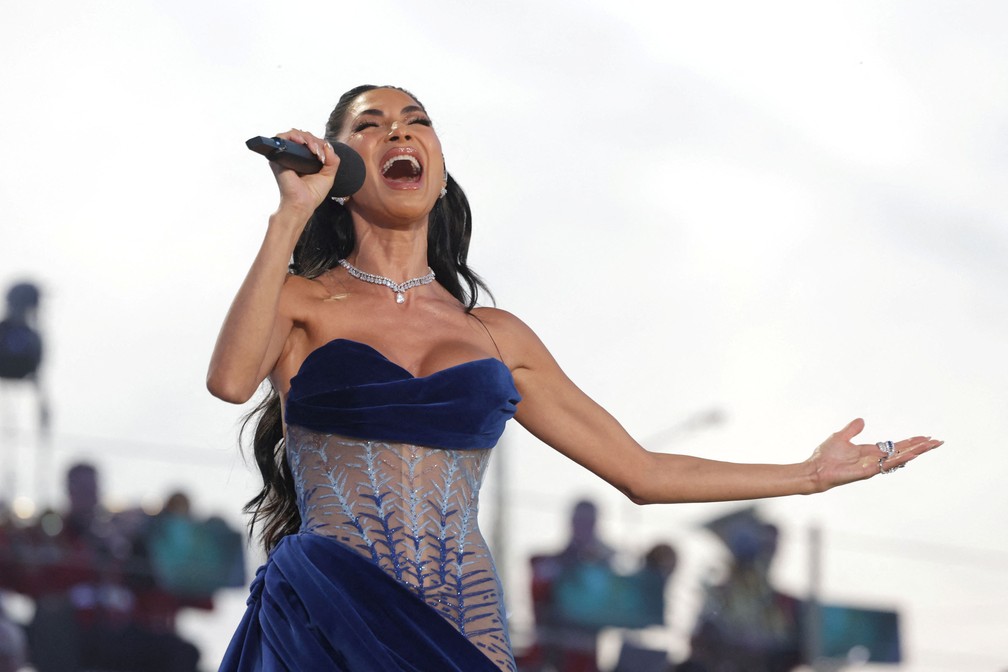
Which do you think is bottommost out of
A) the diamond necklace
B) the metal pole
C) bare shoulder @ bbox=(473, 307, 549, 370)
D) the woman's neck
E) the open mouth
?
the metal pole

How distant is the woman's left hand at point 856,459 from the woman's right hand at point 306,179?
115 centimetres

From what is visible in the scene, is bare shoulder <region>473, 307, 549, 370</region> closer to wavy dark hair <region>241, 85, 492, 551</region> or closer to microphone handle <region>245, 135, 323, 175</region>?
wavy dark hair <region>241, 85, 492, 551</region>

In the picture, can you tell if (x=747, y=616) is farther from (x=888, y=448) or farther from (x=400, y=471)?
(x=400, y=471)

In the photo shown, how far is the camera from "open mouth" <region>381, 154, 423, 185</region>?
3076mm

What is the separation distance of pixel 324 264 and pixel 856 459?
1.13m

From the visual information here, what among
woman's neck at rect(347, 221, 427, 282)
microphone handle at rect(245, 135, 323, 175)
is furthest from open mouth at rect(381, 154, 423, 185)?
microphone handle at rect(245, 135, 323, 175)

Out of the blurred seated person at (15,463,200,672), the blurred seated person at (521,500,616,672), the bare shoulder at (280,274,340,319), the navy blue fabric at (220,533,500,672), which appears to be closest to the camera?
the navy blue fabric at (220,533,500,672)

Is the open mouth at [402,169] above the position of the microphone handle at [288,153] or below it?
above

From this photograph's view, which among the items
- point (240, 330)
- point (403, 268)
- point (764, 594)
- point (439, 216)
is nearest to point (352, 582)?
point (240, 330)

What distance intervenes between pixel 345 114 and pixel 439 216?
336 millimetres

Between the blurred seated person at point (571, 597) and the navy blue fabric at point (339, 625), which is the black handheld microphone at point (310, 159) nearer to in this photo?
the navy blue fabric at point (339, 625)

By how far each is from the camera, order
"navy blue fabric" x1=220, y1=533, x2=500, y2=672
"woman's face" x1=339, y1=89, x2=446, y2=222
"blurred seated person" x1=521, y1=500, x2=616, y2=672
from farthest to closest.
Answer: "blurred seated person" x1=521, y1=500, x2=616, y2=672
"woman's face" x1=339, y1=89, x2=446, y2=222
"navy blue fabric" x1=220, y1=533, x2=500, y2=672

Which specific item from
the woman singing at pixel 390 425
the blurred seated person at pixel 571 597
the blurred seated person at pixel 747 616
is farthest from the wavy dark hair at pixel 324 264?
the blurred seated person at pixel 747 616

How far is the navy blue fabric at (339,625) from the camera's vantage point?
100 inches
